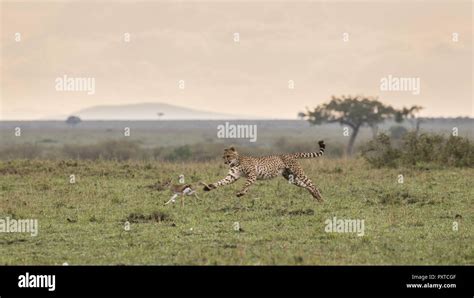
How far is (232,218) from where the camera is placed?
1477 centimetres

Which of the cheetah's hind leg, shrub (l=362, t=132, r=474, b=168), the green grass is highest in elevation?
shrub (l=362, t=132, r=474, b=168)

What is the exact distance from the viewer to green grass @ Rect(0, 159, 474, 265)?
11.3 metres

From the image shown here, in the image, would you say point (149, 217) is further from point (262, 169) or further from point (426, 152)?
point (426, 152)

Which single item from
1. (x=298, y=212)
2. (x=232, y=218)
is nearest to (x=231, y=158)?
(x=298, y=212)

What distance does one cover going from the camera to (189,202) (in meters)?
17.0

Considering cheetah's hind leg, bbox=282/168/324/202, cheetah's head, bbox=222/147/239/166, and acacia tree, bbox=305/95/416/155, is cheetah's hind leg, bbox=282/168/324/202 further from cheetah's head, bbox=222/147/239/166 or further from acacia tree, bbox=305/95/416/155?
acacia tree, bbox=305/95/416/155

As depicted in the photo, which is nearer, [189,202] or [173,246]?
[173,246]

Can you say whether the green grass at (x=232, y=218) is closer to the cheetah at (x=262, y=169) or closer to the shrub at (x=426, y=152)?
the cheetah at (x=262, y=169)

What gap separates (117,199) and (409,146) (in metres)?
11.5

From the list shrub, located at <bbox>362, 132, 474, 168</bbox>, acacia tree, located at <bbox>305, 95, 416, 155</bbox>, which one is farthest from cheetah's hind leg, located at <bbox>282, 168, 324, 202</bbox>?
acacia tree, located at <bbox>305, 95, 416, 155</bbox>
